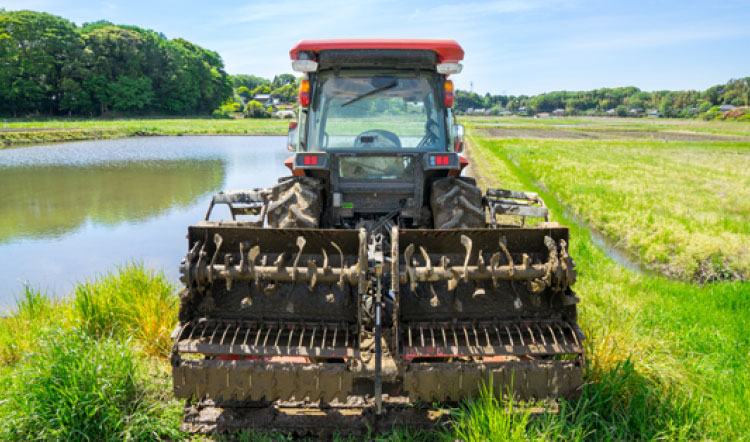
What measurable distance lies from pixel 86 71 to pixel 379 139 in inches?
2662

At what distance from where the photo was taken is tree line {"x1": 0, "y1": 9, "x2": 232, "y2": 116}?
5566cm

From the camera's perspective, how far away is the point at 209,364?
10.5 ft

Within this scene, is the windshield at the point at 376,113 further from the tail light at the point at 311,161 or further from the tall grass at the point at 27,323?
the tall grass at the point at 27,323

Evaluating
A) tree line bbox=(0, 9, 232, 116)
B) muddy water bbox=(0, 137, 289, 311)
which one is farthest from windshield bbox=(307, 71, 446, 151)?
tree line bbox=(0, 9, 232, 116)

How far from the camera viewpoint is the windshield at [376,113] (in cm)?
461

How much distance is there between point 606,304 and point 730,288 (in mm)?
2098

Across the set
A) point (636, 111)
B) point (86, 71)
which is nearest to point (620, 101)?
point (636, 111)

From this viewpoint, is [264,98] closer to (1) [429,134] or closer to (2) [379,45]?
(1) [429,134]

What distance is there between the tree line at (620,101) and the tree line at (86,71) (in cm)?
5601

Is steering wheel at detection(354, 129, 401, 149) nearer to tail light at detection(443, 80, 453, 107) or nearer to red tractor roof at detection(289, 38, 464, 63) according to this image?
tail light at detection(443, 80, 453, 107)

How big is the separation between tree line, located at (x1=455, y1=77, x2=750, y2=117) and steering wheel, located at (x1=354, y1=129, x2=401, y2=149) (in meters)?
103

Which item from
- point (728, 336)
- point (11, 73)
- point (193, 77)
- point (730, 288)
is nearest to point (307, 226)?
point (728, 336)

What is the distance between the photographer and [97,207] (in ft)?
40.4

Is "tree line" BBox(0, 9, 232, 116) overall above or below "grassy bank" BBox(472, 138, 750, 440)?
above
